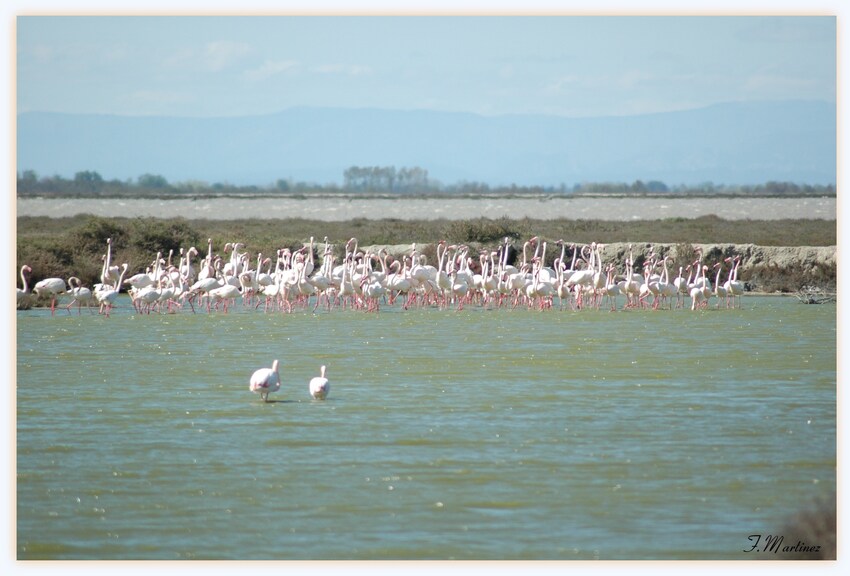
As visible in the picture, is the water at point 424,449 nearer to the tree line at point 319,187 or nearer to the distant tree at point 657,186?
the tree line at point 319,187

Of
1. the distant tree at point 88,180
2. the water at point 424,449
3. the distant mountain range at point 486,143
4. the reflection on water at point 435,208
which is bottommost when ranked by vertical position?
the water at point 424,449

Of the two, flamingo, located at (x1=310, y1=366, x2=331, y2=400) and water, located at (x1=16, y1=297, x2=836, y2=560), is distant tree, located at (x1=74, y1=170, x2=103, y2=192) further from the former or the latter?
flamingo, located at (x1=310, y1=366, x2=331, y2=400)

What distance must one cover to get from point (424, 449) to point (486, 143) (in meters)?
7.16

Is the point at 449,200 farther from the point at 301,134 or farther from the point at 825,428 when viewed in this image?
the point at 825,428

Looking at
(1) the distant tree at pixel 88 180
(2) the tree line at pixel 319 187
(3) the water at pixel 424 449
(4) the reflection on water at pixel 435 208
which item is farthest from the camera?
(4) the reflection on water at pixel 435 208

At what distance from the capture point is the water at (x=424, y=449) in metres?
7.18

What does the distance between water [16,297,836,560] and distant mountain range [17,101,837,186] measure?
84.2 inches

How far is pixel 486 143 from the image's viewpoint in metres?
15.6

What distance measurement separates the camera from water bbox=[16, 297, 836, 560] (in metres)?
7.18

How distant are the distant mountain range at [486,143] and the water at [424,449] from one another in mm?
2140

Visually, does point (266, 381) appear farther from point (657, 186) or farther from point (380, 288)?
point (380, 288)

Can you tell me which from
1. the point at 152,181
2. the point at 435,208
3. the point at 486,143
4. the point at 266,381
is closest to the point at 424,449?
the point at 266,381

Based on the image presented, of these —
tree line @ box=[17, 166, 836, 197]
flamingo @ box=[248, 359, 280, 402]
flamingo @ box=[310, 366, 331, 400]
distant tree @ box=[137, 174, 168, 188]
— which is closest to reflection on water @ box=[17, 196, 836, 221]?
tree line @ box=[17, 166, 836, 197]

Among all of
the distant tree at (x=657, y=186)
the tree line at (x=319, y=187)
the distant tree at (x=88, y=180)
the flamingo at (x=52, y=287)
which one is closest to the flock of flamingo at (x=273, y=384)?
the tree line at (x=319, y=187)
